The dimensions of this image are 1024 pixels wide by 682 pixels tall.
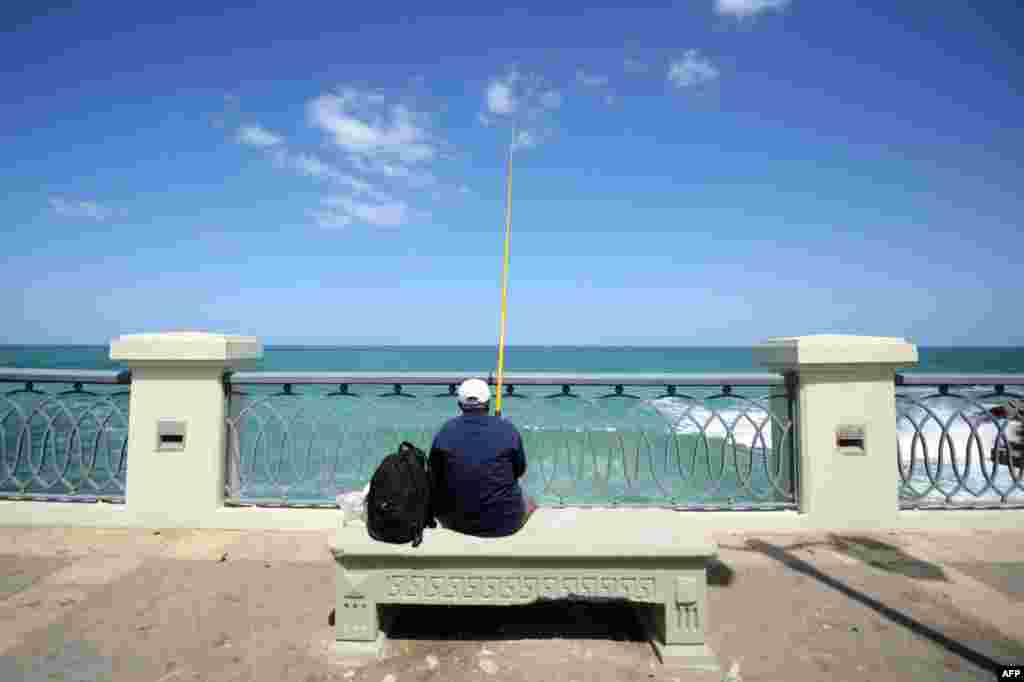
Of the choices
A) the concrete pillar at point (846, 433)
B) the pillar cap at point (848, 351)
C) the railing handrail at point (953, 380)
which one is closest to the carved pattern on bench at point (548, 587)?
the concrete pillar at point (846, 433)

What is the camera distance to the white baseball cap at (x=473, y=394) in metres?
2.87

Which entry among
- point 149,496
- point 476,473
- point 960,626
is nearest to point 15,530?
→ point 149,496

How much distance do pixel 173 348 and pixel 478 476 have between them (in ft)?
10.8

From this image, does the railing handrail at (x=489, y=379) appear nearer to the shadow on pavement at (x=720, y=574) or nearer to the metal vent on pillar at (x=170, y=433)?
the metal vent on pillar at (x=170, y=433)

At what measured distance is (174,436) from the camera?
4.56 metres

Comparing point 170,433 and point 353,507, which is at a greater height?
point 170,433

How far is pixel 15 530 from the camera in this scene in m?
4.51

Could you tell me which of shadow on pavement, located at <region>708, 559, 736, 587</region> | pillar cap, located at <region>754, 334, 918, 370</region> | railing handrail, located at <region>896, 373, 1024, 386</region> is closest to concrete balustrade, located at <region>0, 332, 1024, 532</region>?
pillar cap, located at <region>754, 334, 918, 370</region>

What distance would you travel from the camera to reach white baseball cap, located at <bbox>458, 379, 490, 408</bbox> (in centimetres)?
287

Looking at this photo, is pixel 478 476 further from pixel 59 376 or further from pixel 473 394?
pixel 59 376

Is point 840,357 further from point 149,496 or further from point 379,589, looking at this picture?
point 149,496

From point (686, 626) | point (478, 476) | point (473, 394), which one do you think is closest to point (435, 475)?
point (478, 476)

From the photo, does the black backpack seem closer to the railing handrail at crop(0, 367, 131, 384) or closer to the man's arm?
the man's arm

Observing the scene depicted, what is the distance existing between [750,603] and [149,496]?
476 centimetres
